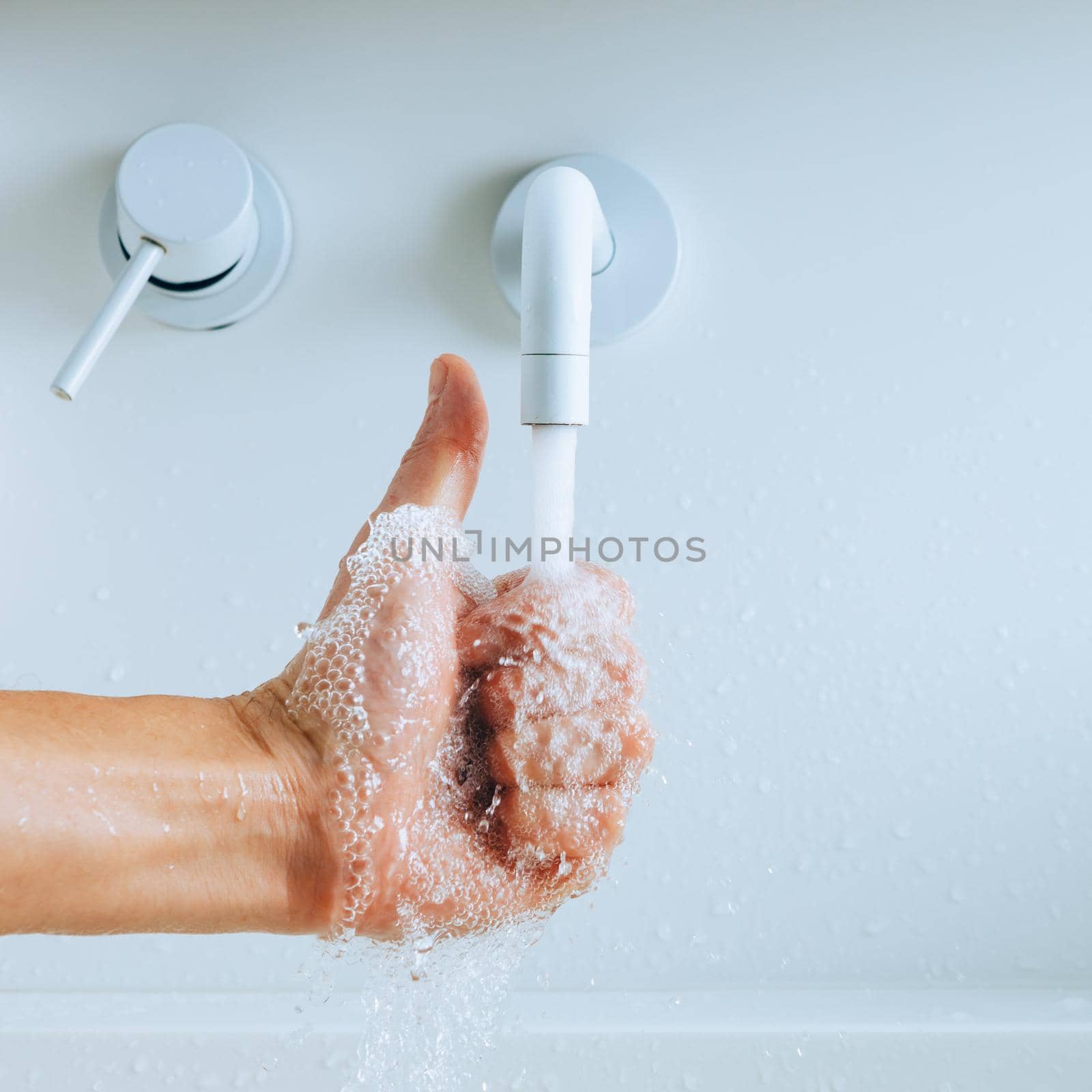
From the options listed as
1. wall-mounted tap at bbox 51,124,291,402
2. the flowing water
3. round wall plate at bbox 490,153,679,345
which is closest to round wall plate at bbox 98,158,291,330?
wall-mounted tap at bbox 51,124,291,402

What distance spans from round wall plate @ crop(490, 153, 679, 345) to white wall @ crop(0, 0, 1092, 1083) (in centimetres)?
3

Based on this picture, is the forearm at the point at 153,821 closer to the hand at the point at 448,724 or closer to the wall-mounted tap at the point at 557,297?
the hand at the point at 448,724

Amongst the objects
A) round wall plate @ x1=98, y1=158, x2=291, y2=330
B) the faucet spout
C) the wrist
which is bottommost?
the wrist

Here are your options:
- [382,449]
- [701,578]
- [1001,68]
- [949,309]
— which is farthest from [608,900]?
[1001,68]

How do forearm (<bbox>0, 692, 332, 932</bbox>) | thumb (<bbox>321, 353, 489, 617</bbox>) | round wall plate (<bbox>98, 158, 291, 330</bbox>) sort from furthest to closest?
round wall plate (<bbox>98, 158, 291, 330</bbox>), thumb (<bbox>321, 353, 489, 617</bbox>), forearm (<bbox>0, 692, 332, 932</bbox>)

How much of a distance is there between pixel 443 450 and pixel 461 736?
17 centimetres

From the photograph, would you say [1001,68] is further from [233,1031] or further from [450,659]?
[233,1031]

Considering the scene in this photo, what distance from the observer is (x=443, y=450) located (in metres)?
0.63

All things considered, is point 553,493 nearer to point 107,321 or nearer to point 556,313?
point 556,313

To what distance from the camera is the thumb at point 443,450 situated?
63 cm

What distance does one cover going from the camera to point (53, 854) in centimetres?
51

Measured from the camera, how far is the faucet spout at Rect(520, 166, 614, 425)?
0.51 m

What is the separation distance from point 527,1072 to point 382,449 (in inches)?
17.2

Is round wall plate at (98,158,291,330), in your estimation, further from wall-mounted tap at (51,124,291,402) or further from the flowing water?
the flowing water
